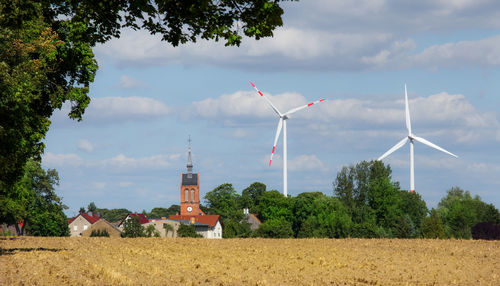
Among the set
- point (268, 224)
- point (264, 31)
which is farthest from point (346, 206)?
point (264, 31)

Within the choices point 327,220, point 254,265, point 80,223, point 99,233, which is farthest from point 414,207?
point 254,265

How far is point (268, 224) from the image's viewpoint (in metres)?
125

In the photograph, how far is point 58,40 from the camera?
34250 mm

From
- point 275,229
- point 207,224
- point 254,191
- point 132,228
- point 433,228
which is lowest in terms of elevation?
point 433,228

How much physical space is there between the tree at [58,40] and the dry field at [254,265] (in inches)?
246

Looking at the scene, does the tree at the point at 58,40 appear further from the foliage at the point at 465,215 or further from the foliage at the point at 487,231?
the foliage at the point at 465,215

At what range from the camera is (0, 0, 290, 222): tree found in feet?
51.9

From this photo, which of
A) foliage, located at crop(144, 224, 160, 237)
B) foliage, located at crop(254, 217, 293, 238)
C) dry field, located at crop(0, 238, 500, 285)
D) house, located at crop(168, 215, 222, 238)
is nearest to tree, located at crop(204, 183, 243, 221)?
house, located at crop(168, 215, 222, 238)

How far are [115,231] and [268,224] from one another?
41.8 metres

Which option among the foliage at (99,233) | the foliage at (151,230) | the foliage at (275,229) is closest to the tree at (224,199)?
the foliage at (275,229)

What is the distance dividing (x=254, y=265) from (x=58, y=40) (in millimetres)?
15029

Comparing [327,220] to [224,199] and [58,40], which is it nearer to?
[224,199]

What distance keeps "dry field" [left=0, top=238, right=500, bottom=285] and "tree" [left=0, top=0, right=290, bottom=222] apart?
20.5 ft

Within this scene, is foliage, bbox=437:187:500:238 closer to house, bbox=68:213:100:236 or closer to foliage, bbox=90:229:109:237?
foliage, bbox=90:229:109:237
